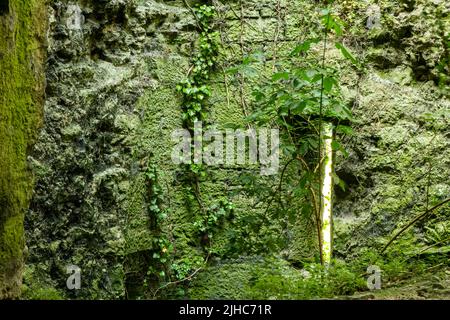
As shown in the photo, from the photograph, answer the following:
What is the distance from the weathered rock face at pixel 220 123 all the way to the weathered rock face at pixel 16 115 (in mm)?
1143

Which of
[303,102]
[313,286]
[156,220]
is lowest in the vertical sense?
[313,286]

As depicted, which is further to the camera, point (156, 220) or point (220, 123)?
point (220, 123)

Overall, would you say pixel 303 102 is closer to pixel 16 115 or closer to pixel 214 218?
pixel 16 115

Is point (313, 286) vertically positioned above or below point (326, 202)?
below

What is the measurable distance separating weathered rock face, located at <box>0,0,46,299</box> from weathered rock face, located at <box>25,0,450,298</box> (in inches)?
45.0

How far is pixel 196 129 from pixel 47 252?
2180mm

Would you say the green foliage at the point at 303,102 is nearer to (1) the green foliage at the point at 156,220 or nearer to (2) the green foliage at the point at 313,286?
(2) the green foliage at the point at 313,286

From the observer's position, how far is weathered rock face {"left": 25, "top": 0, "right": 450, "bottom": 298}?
4.02 meters

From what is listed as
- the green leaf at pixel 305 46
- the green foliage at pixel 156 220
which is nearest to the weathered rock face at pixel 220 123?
the green foliage at pixel 156 220

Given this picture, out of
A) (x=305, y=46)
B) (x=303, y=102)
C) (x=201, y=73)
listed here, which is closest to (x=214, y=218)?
(x=201, y=73)

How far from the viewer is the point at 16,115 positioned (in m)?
2.44

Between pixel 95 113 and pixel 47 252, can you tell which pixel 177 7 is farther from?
pixel 47 252

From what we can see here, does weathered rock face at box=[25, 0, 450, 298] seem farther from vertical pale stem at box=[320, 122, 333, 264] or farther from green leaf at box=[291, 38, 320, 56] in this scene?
green leaf at box=[291, 38, 320, 56]

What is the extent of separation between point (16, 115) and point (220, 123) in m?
2.93
